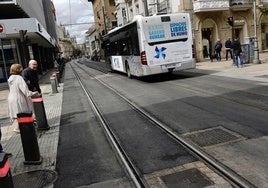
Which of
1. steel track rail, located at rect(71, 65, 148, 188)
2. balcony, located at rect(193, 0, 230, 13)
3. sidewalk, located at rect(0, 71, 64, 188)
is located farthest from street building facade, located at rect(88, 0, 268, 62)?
steel track rail, located at rect(71, 65, 148, 188)

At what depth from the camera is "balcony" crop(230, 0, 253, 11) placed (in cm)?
3325

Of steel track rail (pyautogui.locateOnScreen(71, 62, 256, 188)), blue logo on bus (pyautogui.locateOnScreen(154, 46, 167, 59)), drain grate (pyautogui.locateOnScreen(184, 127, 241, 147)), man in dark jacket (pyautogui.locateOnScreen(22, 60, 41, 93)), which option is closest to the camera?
steel track rail (pyautogui.locateOnScreen(71, 62, 256, 188))

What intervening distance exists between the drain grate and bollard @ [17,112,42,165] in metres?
2.96

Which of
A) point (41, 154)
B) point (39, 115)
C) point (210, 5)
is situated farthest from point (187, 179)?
point (210, 5)

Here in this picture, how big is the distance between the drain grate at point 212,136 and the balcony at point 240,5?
90.8 ft

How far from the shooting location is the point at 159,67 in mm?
18047

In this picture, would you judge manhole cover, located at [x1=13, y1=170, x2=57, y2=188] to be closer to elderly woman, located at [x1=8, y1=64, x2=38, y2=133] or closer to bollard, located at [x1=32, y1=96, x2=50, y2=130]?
elderly woman, located at [x1=8, y1=64, x2=38, y2=133]

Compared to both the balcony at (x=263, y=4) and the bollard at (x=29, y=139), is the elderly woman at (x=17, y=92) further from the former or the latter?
the balcony at (x=263, y=4)

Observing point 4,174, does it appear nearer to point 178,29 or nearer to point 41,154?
point 41,154

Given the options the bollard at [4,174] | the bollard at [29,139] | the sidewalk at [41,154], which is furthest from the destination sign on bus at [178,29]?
the bollard at [4,174]

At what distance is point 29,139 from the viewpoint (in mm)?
7074

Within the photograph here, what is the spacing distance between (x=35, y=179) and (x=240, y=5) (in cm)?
3070

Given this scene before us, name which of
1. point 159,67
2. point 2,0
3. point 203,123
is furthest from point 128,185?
point 2,0

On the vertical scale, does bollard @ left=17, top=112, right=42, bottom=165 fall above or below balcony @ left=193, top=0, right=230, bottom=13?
below
